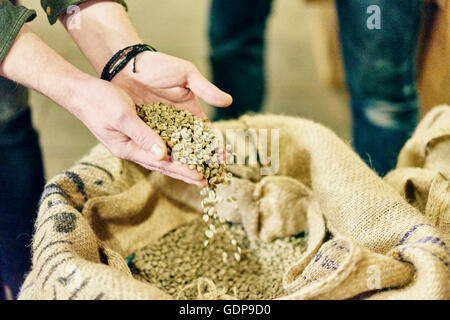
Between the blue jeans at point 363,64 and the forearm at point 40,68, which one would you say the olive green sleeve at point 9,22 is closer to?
the forearm at point 40,68

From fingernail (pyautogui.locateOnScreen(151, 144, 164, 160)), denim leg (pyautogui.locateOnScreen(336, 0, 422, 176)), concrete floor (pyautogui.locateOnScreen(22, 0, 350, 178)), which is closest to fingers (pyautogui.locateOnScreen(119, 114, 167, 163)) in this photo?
fingernail (pyautogui.locateOnScreen(151, 144, 164, 160))

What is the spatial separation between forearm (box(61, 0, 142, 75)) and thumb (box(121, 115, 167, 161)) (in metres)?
0.22

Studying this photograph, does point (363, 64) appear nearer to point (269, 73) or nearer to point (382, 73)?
point (382, 73)

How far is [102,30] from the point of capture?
0.92m

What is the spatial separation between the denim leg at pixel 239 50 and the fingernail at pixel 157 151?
2.83ft

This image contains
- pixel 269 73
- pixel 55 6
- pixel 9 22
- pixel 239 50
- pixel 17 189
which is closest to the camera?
pixel 9 22

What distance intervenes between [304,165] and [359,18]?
0.42 meters

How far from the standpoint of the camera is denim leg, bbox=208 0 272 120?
5.00 feet

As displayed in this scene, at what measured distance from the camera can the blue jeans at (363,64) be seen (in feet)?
3.84

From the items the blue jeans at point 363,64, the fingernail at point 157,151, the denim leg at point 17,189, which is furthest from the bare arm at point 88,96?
the blue jeans at point 363,64

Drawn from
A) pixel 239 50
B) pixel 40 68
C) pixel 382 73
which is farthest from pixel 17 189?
pixel 382 73

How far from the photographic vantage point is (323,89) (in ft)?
7.72

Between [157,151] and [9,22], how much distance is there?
1.08 feet
